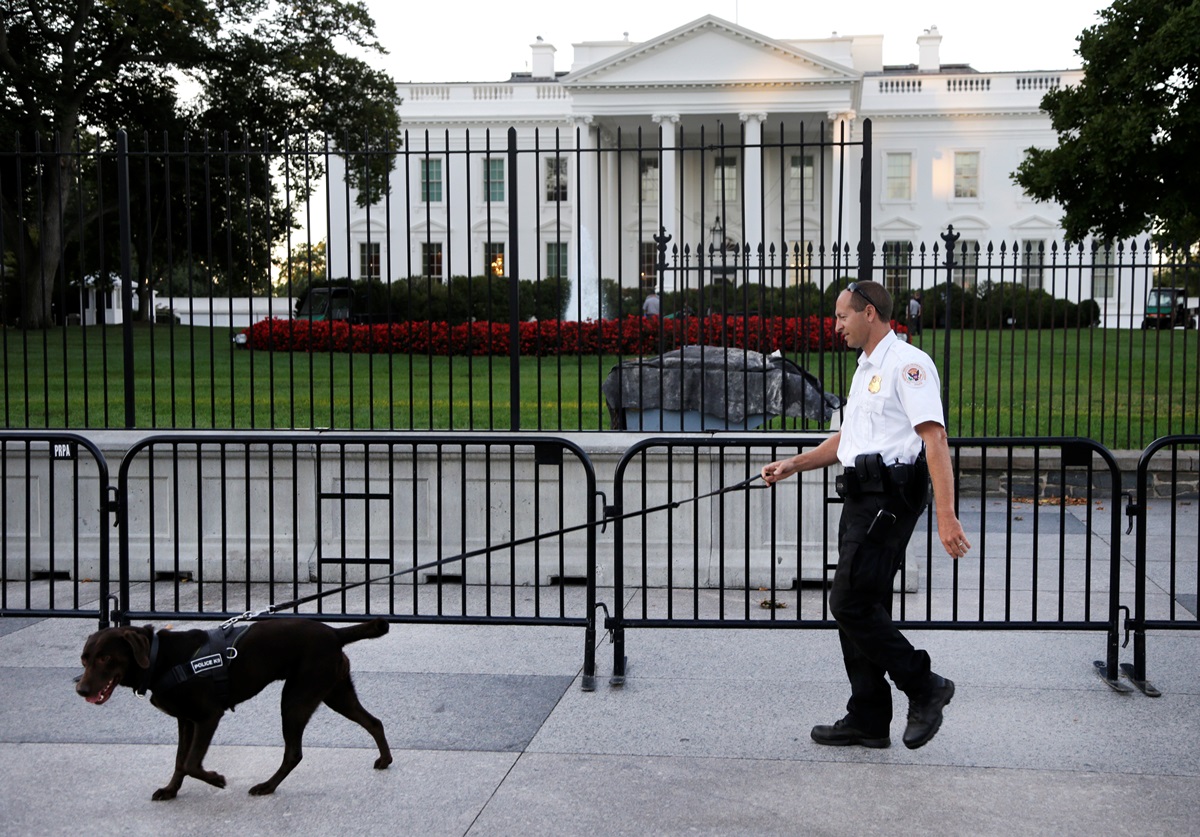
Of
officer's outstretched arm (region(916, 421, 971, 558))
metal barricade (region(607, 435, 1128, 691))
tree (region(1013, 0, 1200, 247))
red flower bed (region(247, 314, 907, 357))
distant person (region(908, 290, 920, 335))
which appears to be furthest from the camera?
tree (region(1013, 0, 1200, 247))

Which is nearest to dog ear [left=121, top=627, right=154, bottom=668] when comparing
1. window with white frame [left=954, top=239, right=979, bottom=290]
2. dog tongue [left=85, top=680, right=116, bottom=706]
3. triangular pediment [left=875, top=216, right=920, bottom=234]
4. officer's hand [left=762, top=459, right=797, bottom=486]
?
dog tongue [left=85, top=680, right=116, bottom=706]

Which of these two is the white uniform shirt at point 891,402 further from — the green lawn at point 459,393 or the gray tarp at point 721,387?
the gray tarp at point 721,387

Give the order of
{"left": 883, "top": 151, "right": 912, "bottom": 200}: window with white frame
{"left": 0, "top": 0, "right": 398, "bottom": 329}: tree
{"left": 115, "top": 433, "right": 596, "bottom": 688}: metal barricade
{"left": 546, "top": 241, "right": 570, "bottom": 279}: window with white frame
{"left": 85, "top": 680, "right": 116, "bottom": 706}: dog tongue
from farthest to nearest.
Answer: {"left": 883, "top": 151, "right": 912, "bottom": 200}: window with white frame
{"left": 0, "top": 0, "right": 398, "bottom": 329}: tree
{"left": 115, "top": 433, "right": 596, "bottom": 688}: metal barricade
{"left": 546, "top": 241, "right": 570, "bottom": 279}: window with white frame
{"left": 85, "top": 680, "right": 116, "bottom": 706}: dog tongue

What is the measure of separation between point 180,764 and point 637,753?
169 centimetres

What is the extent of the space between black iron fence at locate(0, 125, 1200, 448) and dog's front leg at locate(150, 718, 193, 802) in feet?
9.37

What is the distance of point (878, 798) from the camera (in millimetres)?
4504

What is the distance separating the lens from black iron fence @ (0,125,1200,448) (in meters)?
8.02

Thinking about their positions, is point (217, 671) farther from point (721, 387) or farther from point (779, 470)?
point (721, 387)

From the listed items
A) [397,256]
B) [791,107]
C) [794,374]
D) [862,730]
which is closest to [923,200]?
[791,107]

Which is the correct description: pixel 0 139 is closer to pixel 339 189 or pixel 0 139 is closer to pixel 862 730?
pixel 339 189

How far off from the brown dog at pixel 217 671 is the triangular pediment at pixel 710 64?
2104 inches

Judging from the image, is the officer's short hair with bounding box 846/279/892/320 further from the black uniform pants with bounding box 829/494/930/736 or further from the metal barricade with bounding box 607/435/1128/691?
the metal barricade with bounding box 607/435/1128/691

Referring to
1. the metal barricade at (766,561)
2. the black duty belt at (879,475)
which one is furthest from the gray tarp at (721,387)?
the black duty belt at (879,475)

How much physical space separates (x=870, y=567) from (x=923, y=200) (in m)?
62.7
